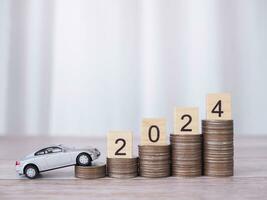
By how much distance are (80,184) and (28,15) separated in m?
2.50

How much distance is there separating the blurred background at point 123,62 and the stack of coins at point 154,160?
201 cm

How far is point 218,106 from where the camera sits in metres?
1.42

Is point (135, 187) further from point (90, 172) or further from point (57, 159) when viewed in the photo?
point (57, 159)

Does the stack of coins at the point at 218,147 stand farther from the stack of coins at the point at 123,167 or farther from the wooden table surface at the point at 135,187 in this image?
the stack of coins at the point at 123,167

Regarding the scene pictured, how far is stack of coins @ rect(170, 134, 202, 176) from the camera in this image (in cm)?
139

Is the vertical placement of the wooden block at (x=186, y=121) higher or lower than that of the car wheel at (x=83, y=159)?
higher

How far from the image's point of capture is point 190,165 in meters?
1.41

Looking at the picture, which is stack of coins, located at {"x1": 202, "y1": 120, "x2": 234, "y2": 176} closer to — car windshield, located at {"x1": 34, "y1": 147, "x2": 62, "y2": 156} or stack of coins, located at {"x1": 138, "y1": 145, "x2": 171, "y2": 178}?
stack of coins, located at {"x1": 138, "y1": 145, "x2": 171, "y2": 178}

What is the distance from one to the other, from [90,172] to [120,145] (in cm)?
14

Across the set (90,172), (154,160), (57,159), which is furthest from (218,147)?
(57,159)

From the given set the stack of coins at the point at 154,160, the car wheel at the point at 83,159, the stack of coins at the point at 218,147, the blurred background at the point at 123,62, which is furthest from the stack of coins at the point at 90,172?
the blurred background at the point at 123,62

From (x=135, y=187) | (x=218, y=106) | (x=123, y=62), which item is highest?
(x=123, y=62)

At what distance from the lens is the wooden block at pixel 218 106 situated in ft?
4.62

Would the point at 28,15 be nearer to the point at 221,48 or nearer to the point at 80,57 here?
the point at 80,57
